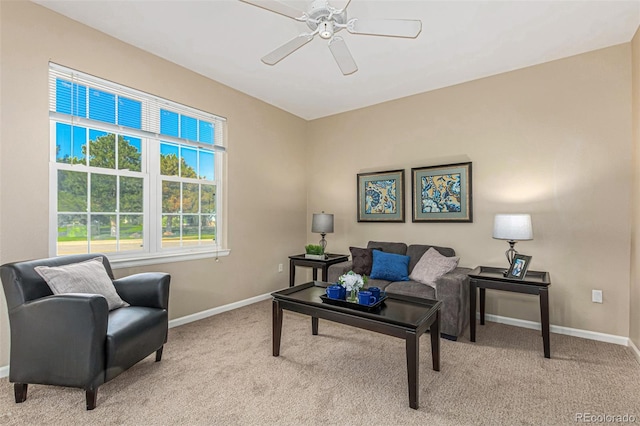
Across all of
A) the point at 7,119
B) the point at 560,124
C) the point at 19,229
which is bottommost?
the point at 19,229

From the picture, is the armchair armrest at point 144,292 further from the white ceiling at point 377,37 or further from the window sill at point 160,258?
the white ceiling at point 377,37

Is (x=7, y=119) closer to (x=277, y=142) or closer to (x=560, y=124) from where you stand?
(x=277, y=142)

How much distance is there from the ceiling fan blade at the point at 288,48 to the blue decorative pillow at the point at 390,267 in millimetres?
2337

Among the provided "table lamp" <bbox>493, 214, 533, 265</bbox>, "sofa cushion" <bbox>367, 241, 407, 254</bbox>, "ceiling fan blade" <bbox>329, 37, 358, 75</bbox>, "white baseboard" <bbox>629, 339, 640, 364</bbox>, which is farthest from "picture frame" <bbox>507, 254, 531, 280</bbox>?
"ceiling fan blade" <bbox>329, 37, 358, 75</bbox>

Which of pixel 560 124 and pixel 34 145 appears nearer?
pixel 34 145

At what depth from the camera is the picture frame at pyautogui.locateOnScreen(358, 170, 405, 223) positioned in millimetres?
4203

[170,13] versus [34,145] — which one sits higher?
[170,13]

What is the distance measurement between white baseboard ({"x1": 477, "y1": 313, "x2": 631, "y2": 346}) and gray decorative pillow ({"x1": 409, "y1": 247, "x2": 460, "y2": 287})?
797 mm

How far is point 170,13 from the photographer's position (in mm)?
2551

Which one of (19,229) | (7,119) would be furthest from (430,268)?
(7,119)

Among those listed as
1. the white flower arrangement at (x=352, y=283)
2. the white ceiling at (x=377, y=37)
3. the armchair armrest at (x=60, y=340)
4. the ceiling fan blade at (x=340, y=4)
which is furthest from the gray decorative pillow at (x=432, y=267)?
the armchair armrest at (x=60, y=340)

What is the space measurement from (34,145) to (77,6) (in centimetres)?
114

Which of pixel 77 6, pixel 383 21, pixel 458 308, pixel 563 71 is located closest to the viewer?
pixel 383 21

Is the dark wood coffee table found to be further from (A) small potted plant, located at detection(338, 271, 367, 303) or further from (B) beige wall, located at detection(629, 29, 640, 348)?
(B) beige wall, located at detection(629, 29, 640, 348)
